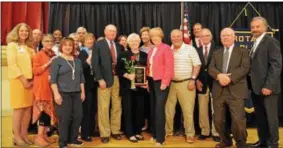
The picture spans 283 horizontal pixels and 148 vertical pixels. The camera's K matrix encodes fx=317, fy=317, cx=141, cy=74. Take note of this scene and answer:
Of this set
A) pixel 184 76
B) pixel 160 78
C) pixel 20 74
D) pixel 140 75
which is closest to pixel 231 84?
pixel 184 76

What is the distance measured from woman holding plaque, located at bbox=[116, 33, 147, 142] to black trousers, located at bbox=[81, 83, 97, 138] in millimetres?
382

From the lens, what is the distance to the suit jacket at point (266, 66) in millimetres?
3381

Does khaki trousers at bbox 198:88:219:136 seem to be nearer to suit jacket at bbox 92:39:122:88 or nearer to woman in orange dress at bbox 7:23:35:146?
suit jacket at bbox 92:39:122:88

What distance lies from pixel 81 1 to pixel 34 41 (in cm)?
136

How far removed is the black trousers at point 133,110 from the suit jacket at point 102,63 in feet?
0.99

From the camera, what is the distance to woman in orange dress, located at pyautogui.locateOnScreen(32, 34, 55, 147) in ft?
12.0

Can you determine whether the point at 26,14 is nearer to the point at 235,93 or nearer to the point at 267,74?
the point at 235,93

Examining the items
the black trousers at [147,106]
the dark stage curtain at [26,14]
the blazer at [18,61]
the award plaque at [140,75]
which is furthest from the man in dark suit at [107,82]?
the dark stage curtain at [26,14]

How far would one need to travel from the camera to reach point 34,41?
4.06 metres

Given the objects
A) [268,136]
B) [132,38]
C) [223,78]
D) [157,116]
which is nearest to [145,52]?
[132,38]

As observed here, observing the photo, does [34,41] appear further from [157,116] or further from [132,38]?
[157,116]

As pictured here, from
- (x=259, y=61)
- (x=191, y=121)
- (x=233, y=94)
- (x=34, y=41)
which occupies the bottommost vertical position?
(x=191, y=121)

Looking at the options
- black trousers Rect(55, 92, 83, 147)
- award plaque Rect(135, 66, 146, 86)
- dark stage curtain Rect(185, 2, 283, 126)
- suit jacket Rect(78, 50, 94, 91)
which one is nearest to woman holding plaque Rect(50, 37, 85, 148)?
black trousers Rect(55, 92, 83, 147)

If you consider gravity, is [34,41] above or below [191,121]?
above
